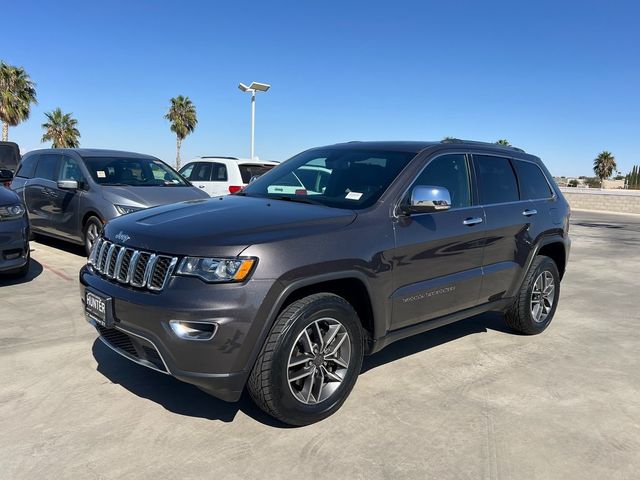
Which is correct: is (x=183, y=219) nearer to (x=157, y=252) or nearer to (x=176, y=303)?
(x=157, y=252)

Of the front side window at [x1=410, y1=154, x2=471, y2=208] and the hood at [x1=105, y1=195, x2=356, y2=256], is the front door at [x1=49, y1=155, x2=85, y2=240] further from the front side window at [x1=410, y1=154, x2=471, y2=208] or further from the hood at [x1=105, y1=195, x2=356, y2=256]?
the front side window at [x1=410, y1=154, x2=471, y2=208]

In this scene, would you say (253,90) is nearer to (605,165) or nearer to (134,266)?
(134,266)

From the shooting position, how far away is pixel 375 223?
3.55m

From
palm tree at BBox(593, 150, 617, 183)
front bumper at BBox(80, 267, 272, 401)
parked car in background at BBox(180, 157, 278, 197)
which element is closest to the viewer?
front bumper at BBox(80, 267, 272, 401)

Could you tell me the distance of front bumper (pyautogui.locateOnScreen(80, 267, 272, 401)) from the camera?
9.37 feet

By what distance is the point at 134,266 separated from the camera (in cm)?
315

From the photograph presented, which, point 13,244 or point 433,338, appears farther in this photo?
point 13,244

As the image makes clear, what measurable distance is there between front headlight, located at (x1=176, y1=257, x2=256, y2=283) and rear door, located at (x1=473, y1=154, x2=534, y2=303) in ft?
7.54

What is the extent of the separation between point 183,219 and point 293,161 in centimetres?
162

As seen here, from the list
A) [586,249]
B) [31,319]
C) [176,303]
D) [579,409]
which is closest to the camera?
[176,303]

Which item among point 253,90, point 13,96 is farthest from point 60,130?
point 253,90

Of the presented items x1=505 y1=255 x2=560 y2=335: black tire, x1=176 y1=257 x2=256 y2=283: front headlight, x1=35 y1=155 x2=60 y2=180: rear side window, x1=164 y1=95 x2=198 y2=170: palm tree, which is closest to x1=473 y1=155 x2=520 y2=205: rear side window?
x1=505 y1=255 x2=560 y2=335: black tire

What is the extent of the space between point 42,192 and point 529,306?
773 centimetres

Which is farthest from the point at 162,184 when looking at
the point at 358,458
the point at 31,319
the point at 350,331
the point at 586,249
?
the point at 586,249
